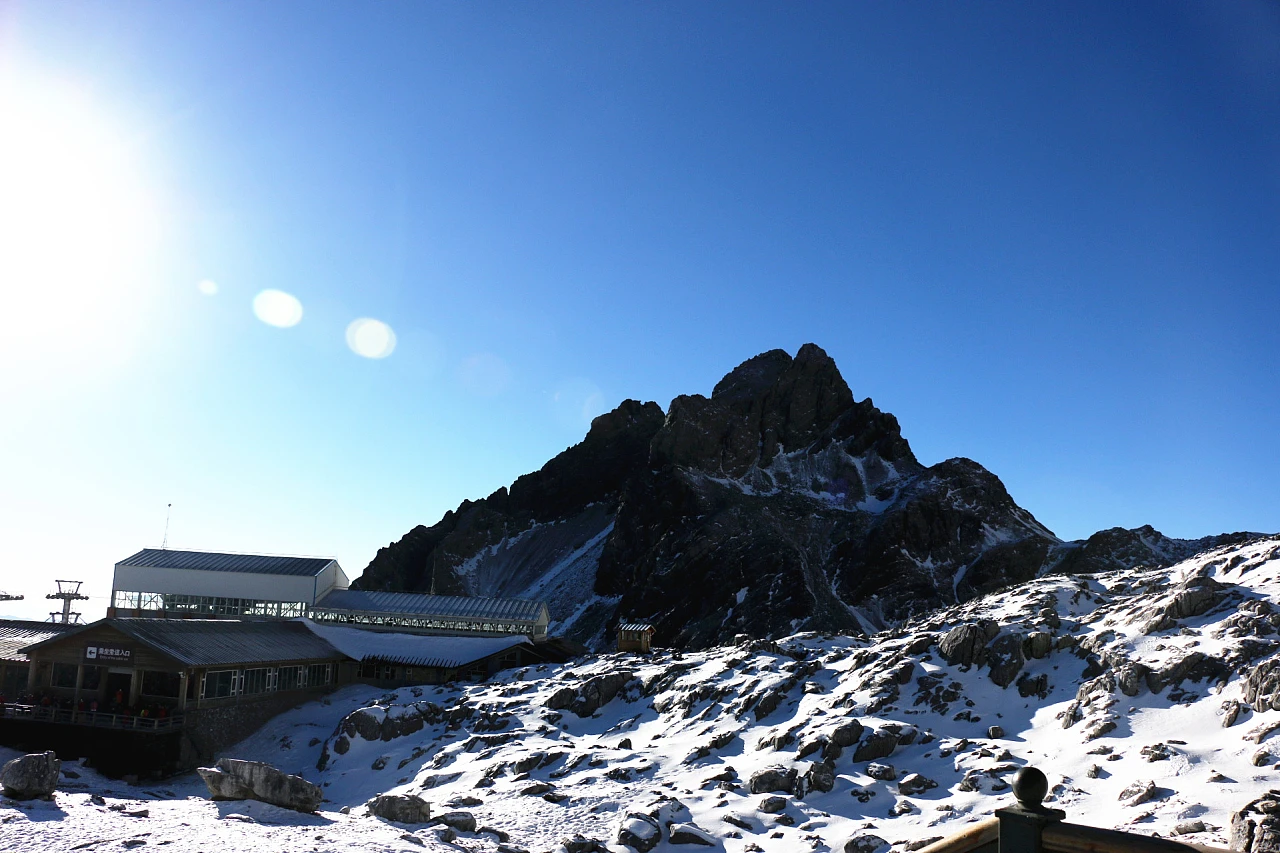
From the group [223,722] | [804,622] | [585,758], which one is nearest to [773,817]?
[585,758]

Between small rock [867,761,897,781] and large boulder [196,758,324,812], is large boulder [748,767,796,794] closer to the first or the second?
small rock [867,761,897,781]

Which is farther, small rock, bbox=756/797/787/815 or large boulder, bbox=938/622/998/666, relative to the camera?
large boulder, bbox=938/622/998/666

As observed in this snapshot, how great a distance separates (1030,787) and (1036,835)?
1.23 ft

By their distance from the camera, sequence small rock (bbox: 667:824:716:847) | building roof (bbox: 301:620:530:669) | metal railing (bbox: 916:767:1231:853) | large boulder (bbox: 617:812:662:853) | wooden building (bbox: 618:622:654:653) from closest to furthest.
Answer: metal railing (bbox: 916:767:1231:853), large boulder (bbox: 617:812:662:853), small rock (bbox: 667:824:716:847), wooden building (bbox: 618:622:654:653), building roof (bbox: 301:620:530:669)

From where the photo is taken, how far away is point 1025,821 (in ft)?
15.7

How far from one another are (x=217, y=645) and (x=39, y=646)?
345 inches

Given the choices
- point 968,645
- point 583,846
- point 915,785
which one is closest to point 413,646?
point 968,645

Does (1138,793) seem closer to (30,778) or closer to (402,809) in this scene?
(402,809)

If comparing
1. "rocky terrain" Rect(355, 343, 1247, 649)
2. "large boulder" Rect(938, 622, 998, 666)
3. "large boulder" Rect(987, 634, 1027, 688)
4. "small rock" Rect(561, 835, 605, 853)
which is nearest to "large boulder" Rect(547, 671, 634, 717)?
"large boulder" Rect(938, 622, 998, 666)

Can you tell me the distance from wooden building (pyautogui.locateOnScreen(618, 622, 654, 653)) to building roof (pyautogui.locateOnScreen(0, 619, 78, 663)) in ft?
105

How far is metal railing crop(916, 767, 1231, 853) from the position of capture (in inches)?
→ 172

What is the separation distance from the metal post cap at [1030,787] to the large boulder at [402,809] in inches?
824

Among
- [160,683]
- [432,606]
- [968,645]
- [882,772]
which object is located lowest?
[882,772]

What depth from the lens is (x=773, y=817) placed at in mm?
23219
